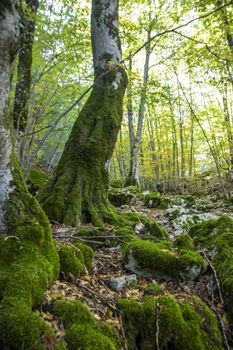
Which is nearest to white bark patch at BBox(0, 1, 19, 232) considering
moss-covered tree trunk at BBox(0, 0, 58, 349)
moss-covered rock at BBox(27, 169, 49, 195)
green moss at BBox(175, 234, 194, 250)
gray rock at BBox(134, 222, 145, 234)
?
moss-covered tree trunk at BBox(0, 0, 58, 349)

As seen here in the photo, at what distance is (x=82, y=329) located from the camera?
5.75 feet

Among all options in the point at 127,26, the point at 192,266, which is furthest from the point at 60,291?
the point at 127,26

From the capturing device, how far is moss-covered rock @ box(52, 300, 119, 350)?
1664mm

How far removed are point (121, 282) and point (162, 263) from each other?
592 millimetres

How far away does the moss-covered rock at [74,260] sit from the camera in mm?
2529

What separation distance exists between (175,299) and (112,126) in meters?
3.91

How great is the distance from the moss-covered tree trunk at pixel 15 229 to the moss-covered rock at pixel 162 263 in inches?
42.5

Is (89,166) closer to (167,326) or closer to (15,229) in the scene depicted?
(15,229)

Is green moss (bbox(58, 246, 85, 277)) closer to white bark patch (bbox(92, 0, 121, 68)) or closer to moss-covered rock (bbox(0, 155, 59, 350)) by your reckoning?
moss-covered rock (bbox(0, 155, 59, 350))

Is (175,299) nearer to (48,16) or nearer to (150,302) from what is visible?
(150,302)

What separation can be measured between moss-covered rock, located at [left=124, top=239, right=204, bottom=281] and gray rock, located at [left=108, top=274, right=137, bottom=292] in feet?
0.83

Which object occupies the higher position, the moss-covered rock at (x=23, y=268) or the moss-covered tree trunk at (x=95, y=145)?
the moss-covered tree trunk at (x=95, y=145)

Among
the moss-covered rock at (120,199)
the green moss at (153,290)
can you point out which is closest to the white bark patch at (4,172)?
the green moss at (153,290)

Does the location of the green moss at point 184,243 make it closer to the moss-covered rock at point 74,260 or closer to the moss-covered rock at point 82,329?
the moss-covered rock at point 74,260
